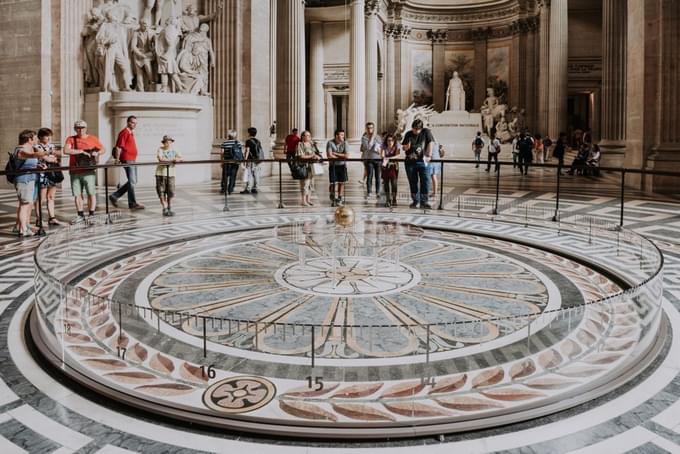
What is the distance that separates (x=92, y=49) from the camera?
13039mm

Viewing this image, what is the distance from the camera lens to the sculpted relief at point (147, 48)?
512 inches

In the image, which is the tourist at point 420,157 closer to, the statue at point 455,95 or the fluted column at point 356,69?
the fluted column at point 356,69

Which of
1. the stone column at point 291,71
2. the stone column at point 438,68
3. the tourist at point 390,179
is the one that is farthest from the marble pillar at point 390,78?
the tourist at point 390,179

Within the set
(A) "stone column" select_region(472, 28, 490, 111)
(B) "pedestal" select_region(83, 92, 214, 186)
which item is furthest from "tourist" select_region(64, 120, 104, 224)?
(A) "stone column" select_region(472, 28, 490, 111)

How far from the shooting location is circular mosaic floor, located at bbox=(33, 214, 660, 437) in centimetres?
286

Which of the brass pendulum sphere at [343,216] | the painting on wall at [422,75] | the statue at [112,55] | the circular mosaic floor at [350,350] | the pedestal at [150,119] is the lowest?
the circular mosaic floor at [350,350]

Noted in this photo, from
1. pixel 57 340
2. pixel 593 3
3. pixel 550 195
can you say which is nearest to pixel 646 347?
pixel 57 340

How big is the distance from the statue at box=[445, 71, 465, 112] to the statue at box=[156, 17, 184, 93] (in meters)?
23.8

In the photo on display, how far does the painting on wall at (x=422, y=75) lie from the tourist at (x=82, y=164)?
29944 mm

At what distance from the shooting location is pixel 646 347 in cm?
366

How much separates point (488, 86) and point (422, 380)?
35.7m

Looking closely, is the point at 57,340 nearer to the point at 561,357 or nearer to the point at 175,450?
the point at 175,450

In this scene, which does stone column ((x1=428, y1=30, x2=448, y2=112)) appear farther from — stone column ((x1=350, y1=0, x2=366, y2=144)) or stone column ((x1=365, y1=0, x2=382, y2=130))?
stone column ((x1=350, y1=0, x2=366, y2=144))

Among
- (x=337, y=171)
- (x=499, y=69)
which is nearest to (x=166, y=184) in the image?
(x=337, y=171)
